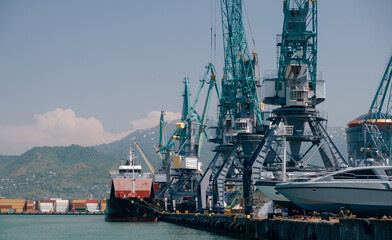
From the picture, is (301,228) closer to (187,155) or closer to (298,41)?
(298,41)

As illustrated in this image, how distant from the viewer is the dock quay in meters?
38.2

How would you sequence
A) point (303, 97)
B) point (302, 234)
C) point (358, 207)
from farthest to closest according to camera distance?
point (303, 97) < point (358, 207) < point (302, 234)

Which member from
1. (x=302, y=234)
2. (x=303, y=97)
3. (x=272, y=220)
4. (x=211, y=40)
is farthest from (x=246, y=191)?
(x=211, y=40)

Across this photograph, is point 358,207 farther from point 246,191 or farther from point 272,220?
point 246,191

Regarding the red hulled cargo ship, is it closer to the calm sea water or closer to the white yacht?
the calm sea water

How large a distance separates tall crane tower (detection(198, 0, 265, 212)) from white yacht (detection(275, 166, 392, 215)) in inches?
2023

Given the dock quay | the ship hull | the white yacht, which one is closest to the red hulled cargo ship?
the ship hull

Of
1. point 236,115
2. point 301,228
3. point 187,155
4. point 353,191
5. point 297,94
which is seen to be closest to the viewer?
point 301,228

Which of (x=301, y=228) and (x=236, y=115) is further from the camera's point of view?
(x=236, y=115)

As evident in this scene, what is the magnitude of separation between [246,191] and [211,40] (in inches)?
2188

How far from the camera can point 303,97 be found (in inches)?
3442

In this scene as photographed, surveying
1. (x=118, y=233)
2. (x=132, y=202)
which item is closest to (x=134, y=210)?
(x=132, y=202)

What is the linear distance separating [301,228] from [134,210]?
316 ft

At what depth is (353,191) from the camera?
180 ft
